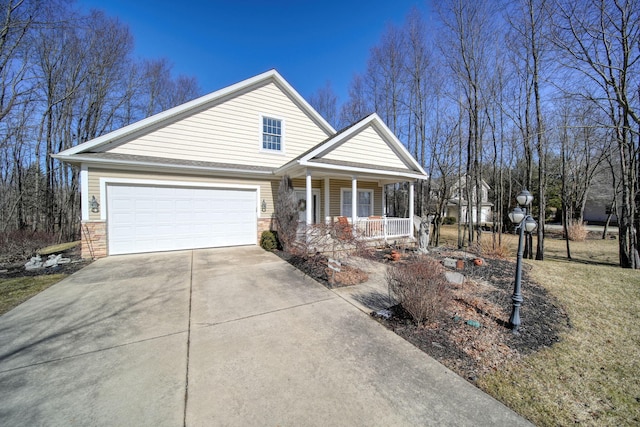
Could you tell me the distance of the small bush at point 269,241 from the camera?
931 cm

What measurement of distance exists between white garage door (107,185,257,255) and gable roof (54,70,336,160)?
4.70ft

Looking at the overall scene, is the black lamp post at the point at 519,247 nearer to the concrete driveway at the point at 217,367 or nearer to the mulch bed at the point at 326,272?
the concrete driveway at the point at 217,367

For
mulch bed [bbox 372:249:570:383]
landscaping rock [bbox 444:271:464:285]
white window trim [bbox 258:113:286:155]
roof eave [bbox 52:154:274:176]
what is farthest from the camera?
white window trim [bbox 258:113:286:155]

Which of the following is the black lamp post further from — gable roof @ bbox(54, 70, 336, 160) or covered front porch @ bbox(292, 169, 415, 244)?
gable roof @ bbox(54, 70, 336, 160)

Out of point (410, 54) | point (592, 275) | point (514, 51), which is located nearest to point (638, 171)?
point (592, 275)

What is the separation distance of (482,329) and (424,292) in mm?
1050

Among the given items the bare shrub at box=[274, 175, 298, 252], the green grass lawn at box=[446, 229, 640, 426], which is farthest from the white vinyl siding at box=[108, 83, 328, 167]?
the green grass lawn at box=[446, 229, 640, 426]

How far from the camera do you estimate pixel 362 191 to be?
12492 millimetres

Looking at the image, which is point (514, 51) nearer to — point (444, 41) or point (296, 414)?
point (444, 41)

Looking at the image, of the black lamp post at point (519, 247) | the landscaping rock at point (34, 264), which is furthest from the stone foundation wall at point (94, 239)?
the black lamp post at point (519, 247)

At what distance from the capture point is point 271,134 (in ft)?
36.1

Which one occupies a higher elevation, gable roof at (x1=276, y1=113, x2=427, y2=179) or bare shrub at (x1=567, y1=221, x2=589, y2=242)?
gable roof at (x1=276, y1=113, x2=427, y2=179)

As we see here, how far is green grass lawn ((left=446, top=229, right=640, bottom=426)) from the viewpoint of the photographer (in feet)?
7.37

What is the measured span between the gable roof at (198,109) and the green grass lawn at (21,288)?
144 inches
